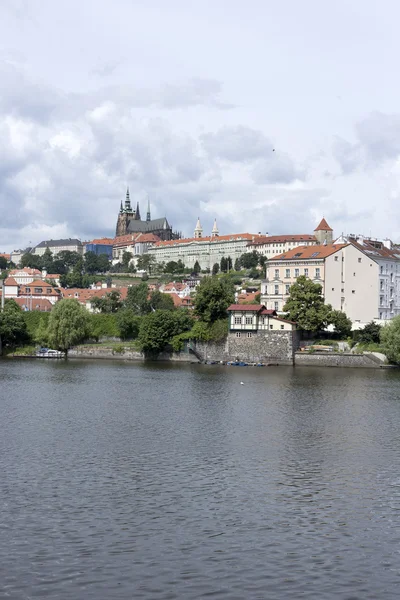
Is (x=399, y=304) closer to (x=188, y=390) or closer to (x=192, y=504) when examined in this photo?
(x=188, y=390)

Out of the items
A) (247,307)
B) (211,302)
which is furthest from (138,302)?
(247,307)

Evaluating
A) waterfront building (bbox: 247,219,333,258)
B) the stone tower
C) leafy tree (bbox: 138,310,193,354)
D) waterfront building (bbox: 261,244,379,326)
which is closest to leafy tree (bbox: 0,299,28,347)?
leafy tree (bbox: 138,310,193,354)

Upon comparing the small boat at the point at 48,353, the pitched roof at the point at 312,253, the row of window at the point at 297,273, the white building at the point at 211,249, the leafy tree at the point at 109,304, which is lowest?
the small boat at the point at 48,353

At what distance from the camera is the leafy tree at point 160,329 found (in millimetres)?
66875

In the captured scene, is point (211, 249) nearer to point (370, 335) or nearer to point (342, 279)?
point (342, 279)

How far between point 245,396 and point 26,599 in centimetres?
2805

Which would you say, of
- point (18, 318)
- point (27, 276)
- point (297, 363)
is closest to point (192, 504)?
point (297, 363)

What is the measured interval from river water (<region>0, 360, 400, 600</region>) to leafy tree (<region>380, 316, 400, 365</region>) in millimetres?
19780

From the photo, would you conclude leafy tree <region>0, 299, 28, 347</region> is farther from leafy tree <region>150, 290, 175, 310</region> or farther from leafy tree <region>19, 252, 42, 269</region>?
leafy tree <region>19, 252, 42, 269</region>

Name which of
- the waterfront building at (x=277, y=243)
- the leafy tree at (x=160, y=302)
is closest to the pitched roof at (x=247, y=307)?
the leafy tree at (x=160, y=302)

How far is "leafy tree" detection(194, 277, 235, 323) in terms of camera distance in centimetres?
6825

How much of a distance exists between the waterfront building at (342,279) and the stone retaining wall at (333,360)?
9753 mm

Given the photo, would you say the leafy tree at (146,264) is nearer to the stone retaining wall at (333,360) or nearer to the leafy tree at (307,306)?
the leafy tree at (307,306)

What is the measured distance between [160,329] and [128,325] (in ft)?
22.7
